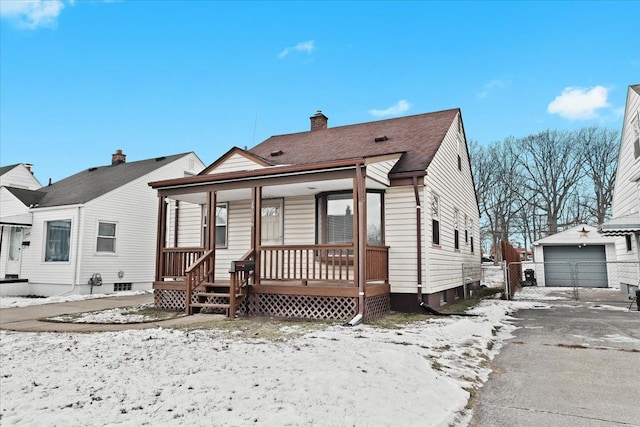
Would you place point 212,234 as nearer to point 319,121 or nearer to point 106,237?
point 319,121

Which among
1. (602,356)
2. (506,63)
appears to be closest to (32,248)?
(602,356)

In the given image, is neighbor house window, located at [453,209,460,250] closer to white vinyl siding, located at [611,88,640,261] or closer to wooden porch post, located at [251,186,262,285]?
white vinyl siding, located at [611,88,640,261]

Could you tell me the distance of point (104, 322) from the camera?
25.5 ft

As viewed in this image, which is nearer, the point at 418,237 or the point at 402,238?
the point at 418,237

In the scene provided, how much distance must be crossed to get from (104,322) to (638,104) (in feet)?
48.2

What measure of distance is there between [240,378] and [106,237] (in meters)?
14.0

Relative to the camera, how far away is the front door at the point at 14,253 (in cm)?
1589

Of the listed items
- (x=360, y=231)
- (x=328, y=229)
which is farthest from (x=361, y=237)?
(x=328, y=229)

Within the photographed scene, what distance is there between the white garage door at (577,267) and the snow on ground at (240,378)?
15967mm

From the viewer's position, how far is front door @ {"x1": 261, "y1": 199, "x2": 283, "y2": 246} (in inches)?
431

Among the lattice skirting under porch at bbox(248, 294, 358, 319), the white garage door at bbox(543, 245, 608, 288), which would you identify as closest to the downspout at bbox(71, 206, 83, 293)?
the lattice skirting under porch at bbox(248, 294, 358, 319)

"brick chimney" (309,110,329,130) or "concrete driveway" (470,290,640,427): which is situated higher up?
"brick chimney" (309,110,329,130)

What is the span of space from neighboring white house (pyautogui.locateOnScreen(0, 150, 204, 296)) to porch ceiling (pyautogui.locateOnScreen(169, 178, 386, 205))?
580cm

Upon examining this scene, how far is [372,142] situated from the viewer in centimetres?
1195
